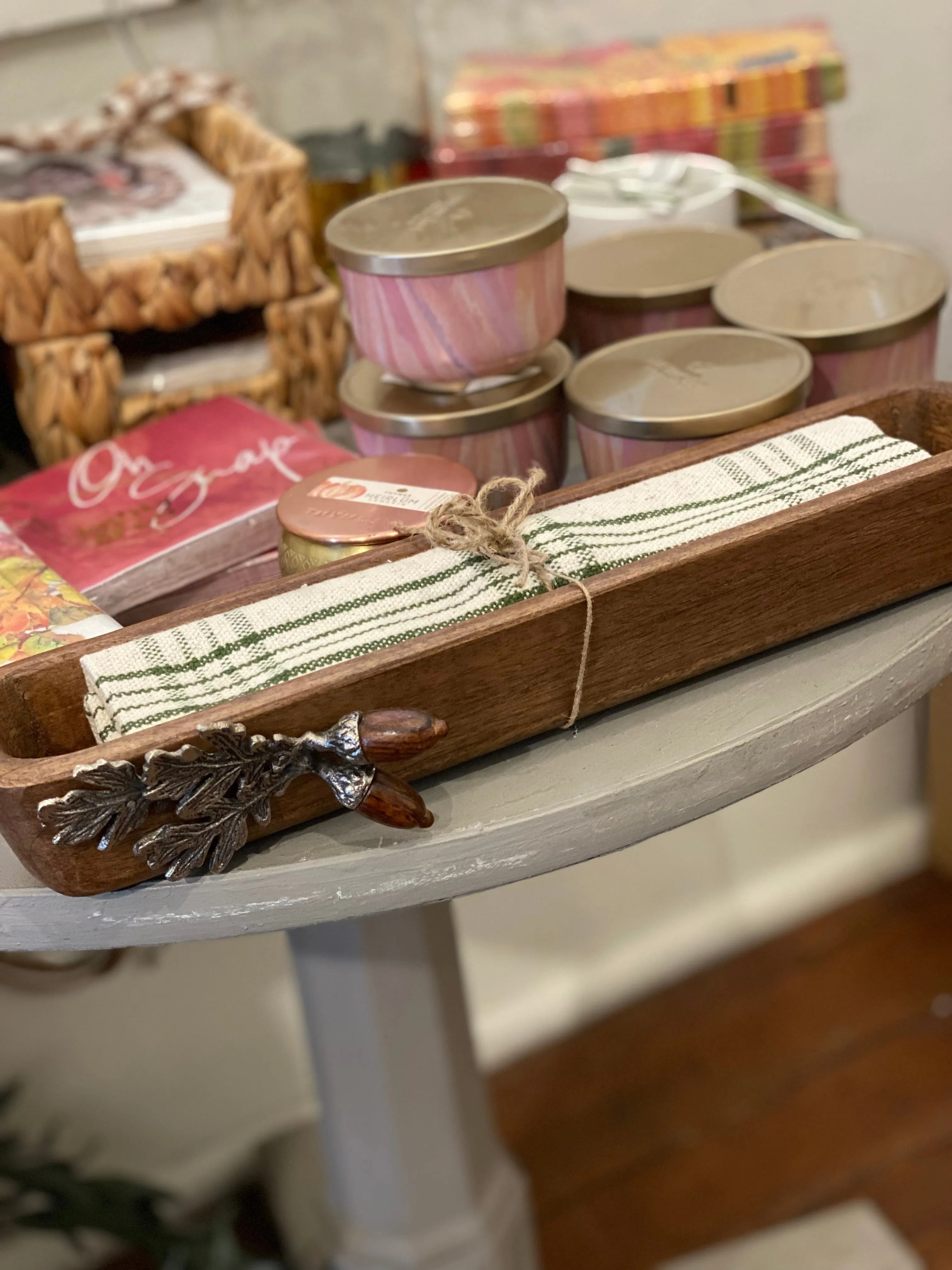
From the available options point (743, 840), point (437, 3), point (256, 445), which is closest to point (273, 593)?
point (256, 445)

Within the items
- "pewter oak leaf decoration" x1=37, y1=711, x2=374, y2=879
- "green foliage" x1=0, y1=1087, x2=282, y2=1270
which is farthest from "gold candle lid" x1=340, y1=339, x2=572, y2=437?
"green foliage" x1=0, y1=1087, x2=282, y2=1270

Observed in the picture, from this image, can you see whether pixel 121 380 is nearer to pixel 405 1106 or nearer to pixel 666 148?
pixel 666 148

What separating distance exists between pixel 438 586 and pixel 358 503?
0.09 m

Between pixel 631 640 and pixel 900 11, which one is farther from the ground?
pixel 900 11

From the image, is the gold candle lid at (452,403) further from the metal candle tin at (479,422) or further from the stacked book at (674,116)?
the stacked book at (674,116)

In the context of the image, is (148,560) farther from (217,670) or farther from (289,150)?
(289,150)

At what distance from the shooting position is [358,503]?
0.57m

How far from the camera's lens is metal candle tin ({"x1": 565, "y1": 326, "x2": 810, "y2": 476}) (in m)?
0.59

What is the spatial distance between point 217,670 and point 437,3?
91cm

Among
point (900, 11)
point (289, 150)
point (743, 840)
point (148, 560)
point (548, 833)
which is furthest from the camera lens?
point (743, 840)

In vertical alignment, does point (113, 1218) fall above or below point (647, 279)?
below

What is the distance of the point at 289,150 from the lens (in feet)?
2.52

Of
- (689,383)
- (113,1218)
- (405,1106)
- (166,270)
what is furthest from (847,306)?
(113,1218)

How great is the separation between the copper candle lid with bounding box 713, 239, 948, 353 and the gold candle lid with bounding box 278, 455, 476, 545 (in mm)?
193
